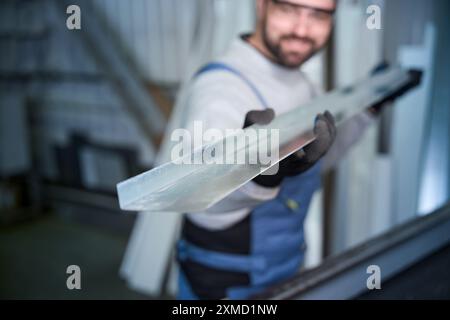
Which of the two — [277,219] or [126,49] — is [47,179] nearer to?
[126,49]

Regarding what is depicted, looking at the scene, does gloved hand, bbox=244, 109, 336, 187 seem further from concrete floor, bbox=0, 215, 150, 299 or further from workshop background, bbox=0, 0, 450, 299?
concrete floor, bbox=0, 215, 150, 299

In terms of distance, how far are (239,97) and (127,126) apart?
1.78 m

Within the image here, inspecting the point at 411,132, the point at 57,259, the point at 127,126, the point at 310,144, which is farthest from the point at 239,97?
the point at 57,259

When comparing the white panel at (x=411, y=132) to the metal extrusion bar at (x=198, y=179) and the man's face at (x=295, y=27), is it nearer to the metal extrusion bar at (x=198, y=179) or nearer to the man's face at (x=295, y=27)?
the man's face at (x=295, y=27)

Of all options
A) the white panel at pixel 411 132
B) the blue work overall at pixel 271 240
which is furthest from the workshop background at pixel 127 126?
the blue work overall at pixel 271 240

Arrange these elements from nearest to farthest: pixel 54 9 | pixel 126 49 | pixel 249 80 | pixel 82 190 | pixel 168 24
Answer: pixel 249 80 < pixel 168 24 < pixel 126 49 < pixel 54 9 < pixel 82 190

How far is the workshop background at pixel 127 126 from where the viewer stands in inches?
52.6

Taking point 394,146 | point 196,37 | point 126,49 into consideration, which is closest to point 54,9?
point 126,49

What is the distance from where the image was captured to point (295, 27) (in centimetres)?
66

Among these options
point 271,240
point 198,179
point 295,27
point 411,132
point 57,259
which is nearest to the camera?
point 198,179

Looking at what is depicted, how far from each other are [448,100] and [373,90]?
650mm

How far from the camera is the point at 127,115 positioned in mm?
2334

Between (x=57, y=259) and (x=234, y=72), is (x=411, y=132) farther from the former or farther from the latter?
(x=57, y=259)
